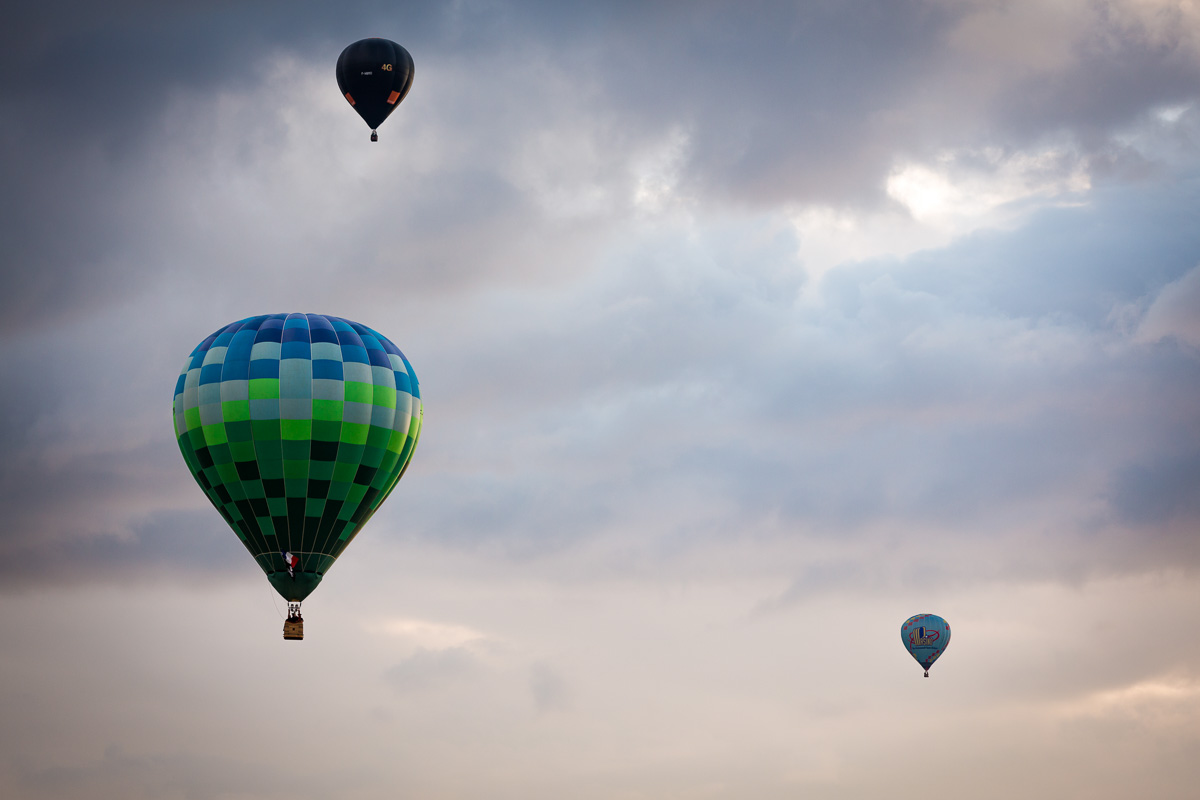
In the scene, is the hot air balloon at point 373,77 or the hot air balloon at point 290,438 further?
the hot air balloon at point 373,77

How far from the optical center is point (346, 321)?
248 ft

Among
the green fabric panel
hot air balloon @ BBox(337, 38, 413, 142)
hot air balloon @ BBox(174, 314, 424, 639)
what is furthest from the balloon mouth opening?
hot air balloon @ BBox(337, 38, 413, 142)

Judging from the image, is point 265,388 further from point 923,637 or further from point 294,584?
point 923,637

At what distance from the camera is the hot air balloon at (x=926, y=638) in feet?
360

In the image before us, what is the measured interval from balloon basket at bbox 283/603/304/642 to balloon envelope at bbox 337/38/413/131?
25.3 metres

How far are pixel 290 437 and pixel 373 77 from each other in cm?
2059

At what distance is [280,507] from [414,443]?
689 centimetres

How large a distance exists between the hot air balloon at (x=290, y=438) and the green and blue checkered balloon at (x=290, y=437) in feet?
0.13

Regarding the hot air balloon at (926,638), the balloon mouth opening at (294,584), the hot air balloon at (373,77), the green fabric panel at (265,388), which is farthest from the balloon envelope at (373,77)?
the hot air balloon at (926,638)

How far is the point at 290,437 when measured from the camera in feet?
236

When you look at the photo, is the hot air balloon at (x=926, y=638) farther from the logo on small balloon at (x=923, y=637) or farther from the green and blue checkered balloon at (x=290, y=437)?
the green and blue checkered balloon at (x=290, y=437)

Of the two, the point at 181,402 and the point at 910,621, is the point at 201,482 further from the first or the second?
the point at 910,621

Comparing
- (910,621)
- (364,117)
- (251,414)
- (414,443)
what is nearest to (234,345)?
(251,414)

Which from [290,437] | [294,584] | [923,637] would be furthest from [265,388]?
[923,637]
